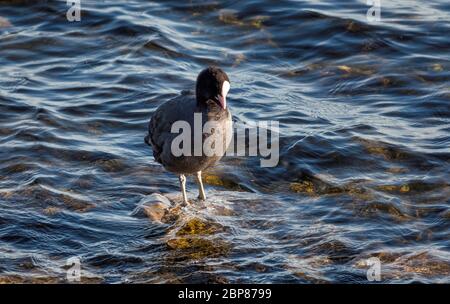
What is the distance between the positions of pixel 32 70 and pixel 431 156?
18.6ft

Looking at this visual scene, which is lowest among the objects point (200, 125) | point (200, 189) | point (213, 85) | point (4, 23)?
point (200, 189)

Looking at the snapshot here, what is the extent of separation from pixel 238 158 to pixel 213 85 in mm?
1804

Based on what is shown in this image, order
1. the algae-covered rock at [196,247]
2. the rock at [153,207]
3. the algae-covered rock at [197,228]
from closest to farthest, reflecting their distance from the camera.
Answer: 1. the algae-covered rock at [196,247]
2. the algae-covered rock at [197,228]
3. the rock at [153,207]

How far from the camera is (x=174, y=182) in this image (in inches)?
387

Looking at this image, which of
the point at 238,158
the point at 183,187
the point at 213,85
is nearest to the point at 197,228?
the point at 183,187

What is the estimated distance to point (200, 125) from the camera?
28.1 feet

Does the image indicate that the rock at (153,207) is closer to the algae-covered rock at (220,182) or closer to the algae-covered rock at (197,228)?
the algae-covered rock at (197,228)

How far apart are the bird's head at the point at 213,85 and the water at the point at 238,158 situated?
1134 millimetres

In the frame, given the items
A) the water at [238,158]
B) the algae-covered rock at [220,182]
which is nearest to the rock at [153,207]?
the water at [238,158]

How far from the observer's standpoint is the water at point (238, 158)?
8000 millimetres

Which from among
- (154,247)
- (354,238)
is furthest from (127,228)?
(354,238)

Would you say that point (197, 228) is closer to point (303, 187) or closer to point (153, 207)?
point (153, 207)

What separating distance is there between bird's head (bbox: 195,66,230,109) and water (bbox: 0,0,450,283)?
113 centimetres
